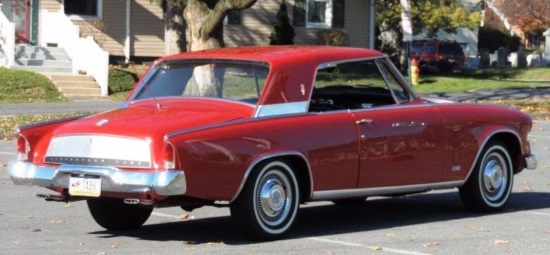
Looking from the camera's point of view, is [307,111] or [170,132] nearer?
[170,132]

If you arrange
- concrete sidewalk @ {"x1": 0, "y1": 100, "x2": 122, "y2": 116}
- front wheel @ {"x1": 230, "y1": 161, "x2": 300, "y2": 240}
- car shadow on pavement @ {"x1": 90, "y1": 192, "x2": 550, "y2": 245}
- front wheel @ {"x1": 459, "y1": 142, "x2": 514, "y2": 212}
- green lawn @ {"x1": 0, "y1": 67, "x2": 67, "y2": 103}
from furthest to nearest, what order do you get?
green lawn @ {"x1": 0, "y1": 67, "x2": 67, "y2": 103}, concrete sidewalk @ {"x1": 0, "y1": 100, "x2": 122, "y2": 116}, front wheel @ {"x1": 459, "y1": 142, "x2": 514, "y2": 212}, car shadow on pavement @ {"x1": 90, "y1": 192, "x2": 550, "y2": 245}, front wheel @ {"x1": 230, "y1": 161, "x2": 300, "y2": 240}

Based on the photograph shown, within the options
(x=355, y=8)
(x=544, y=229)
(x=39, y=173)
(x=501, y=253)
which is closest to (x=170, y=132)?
(x=39, y=173)

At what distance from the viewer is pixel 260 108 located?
9211mm

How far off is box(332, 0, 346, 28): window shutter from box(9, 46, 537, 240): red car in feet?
99.7

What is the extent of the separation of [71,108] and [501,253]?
18486 mm

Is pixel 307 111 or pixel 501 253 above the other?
pixel 307 111

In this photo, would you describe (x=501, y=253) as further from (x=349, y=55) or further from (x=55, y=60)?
(x=55, y=60)

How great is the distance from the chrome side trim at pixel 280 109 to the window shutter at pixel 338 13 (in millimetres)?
32018

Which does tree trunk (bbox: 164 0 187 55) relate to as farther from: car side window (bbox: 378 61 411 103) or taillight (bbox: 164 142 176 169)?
taillight (bbox: 164 142 176 169)

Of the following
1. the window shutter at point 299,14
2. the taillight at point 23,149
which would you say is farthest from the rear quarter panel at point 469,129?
the window shutter at point 299,14

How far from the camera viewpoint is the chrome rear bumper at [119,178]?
8312mm

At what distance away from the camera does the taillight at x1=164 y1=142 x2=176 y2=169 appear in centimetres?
838

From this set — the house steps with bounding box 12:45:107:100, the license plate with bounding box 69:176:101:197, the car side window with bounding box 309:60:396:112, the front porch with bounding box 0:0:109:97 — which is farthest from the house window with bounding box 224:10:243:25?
the license plate with bounding box 69:176:101:197

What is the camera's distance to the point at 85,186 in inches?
340
